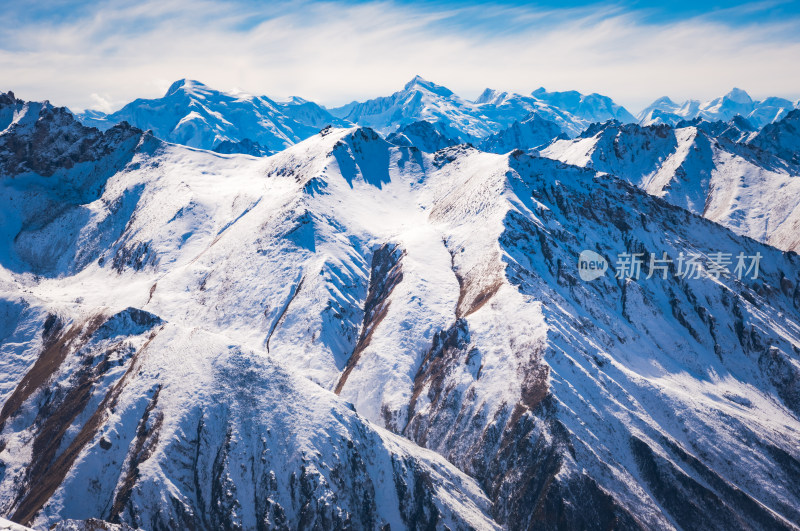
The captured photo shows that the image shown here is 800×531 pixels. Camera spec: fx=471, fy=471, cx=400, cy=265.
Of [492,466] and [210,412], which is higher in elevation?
[210,412]

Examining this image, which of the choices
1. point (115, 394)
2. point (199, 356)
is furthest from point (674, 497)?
point (115, 394)

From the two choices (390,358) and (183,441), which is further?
(390,358)

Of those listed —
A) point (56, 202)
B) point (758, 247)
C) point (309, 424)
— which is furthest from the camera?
point (56, 202)

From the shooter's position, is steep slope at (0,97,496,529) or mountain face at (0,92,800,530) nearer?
steep slope at (0,97,496,529)

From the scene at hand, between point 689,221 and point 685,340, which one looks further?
point 689,221

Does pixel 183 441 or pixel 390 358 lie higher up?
pixel 183 441

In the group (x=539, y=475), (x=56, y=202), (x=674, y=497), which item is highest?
(x=56, y=202)

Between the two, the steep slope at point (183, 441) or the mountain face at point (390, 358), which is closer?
the steep slope at point (183, 441)

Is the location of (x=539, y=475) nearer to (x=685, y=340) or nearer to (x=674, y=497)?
(x=674, y=497)
